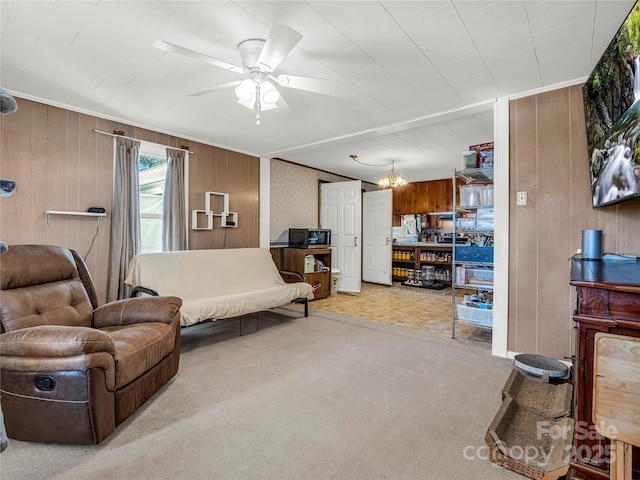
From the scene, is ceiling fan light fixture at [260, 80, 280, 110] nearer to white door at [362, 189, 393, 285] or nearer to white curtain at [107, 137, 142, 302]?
white curtain at [107, 137, 142, 302]

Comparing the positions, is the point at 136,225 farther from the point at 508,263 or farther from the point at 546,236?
the point at 546,236

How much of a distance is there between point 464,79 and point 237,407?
2.82m

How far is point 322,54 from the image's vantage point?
2.09 m

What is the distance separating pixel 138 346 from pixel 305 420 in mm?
1035

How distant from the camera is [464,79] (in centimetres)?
243

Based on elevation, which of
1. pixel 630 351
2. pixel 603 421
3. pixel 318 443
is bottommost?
pixel 318 443

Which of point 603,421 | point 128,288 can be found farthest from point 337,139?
point 603,421

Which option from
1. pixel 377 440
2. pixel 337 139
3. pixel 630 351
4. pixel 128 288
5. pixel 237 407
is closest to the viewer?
pixel 630 351

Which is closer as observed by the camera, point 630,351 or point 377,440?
point 630,351

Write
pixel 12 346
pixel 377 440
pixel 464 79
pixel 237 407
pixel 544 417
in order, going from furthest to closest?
pixel 464 79 < pixel 237 407 < pixel 544 417 < pixel 377 440 < pixel 12 346

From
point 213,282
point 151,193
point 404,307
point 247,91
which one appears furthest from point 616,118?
point 151,193

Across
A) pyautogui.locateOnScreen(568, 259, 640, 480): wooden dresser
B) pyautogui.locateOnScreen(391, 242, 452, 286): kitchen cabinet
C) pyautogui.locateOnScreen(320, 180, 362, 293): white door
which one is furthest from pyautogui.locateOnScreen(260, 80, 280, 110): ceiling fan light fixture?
pyautogui.locateOnScreen(391, 242, 452, 286): kitchen cabinet

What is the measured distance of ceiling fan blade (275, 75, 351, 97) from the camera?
2006 mm

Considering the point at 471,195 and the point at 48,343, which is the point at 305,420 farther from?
the point at 471,195
